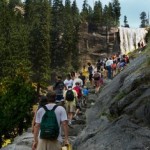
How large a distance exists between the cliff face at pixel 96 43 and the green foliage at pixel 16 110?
243ft

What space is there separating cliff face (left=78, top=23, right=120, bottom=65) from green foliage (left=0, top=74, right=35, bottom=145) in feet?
243

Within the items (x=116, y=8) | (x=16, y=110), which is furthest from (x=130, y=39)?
(x=16, y=110)

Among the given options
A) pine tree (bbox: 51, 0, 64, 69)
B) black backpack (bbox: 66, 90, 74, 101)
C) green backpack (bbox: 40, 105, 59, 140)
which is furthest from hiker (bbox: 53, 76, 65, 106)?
pine tree (bbox: 51, 0, 64, 69)

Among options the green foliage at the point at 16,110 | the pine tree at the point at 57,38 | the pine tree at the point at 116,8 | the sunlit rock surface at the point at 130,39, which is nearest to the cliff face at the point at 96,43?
the sunlit rock surface at the point at 130,39

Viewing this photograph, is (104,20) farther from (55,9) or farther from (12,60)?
(12,60)

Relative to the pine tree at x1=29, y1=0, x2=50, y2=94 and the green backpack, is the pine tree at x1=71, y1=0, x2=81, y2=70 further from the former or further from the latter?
the green backpack

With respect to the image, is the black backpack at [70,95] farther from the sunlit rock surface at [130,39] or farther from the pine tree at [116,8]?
the pine tree at [116,8]

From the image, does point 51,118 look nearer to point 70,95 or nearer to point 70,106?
point 70,95

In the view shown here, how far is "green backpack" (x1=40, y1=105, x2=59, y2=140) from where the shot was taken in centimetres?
832

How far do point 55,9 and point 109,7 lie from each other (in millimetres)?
30718

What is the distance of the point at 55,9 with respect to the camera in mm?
107375

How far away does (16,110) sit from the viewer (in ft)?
91.5

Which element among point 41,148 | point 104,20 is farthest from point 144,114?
point 104,20

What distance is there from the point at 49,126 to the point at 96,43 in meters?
99.5
